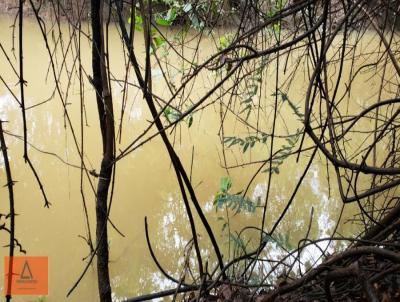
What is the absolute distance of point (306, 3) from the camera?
79 cm

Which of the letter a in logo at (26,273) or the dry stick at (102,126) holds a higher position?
the letter a in logo at (26,273)

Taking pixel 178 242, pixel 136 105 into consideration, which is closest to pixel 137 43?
pixel 136 105

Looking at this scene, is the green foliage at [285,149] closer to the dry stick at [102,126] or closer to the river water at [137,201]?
the river water at [137,201]

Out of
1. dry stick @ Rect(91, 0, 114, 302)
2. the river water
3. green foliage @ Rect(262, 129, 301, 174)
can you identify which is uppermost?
the river water

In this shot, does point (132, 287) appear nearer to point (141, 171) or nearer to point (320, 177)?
point (141, 171)

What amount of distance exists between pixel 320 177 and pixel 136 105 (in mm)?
1759

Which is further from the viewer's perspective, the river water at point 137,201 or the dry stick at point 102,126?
the river water at point 137,201
